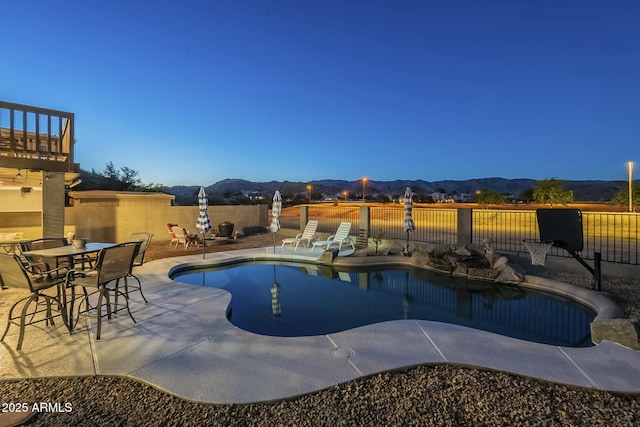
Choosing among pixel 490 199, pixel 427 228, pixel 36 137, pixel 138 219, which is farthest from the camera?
pixel 490 199

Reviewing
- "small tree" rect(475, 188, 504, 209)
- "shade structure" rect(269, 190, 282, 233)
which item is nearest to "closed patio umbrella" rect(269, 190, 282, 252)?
"shade structure" rect(269, 190, 282, 233)

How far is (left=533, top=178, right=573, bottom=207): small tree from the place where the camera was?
22.0 metres

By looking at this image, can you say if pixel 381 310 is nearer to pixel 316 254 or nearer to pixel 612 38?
pixel 316 254

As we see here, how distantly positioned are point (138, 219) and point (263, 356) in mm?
11482

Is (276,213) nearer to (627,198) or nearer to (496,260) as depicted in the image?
(496,260)

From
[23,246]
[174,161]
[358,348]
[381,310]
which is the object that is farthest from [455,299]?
[174,161]

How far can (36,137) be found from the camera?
265 inches

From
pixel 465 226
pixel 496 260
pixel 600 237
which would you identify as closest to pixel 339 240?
pixel 465 226

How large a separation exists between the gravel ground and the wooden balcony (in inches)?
233

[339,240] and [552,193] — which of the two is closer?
[339,240]

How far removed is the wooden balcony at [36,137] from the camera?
21.4 feet

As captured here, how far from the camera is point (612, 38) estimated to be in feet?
66.5

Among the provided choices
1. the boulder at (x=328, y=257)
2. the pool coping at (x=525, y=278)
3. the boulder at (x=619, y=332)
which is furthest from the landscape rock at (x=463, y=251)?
the boulder at (x=619, y=332)

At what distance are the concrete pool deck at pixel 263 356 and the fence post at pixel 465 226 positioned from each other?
579 centimetres
